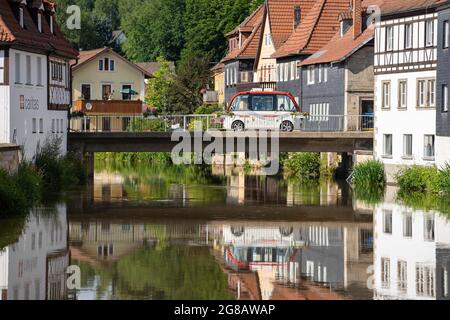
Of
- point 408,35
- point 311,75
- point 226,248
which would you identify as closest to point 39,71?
point 408,35

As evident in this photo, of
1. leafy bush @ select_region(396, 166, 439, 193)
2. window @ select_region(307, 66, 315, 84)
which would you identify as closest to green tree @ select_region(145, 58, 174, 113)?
window @ select_region(307, 66, 315, 84)

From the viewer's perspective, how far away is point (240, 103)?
6862 centimetres

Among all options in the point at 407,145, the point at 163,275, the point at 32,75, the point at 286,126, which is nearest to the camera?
the point at 163,275

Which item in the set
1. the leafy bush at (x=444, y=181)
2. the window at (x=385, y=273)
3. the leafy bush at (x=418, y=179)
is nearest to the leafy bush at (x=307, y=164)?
the leafy bush at (x=418, y=179)

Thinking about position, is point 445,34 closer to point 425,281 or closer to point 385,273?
point 385,273

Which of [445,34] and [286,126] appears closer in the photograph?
[445,34]

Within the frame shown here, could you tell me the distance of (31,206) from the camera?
45.9 metres

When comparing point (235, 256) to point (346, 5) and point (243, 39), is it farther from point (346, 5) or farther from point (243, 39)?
point (243, 39)

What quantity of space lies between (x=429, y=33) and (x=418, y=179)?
7.26 metres

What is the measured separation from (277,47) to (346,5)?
25.1ft

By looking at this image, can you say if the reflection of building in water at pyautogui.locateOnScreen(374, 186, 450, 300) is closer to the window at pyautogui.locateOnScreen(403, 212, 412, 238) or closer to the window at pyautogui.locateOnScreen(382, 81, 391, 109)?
the window at pyautogui.locateOnScreen(403, 212, 412, 238)

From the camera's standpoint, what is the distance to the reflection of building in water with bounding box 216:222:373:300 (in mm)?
27047
